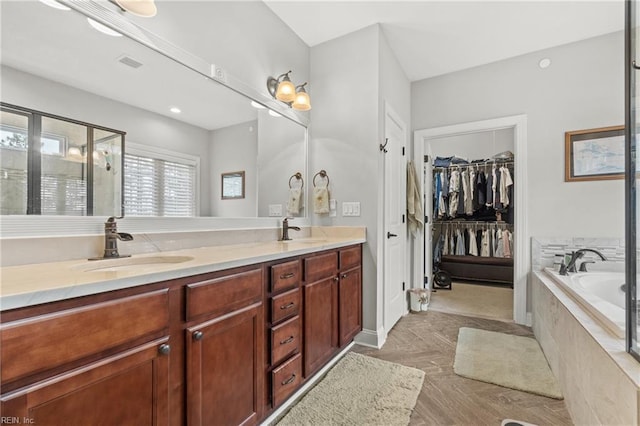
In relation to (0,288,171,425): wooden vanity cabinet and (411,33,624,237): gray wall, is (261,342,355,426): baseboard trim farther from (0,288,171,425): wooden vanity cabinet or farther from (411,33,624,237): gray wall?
(411,33,624,237): gray wall

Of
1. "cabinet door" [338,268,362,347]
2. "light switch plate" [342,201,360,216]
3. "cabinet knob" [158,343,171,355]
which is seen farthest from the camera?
"light switch plate" [342,201,360,216]

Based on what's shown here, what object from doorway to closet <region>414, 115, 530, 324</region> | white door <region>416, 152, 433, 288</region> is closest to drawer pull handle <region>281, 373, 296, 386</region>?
doorway to closet <region>414, 115, 530, 324</region>

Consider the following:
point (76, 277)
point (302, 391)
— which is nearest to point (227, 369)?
point (76, 277)

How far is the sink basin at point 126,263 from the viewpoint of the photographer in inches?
45.4

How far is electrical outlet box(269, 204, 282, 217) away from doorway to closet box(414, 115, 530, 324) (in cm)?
191

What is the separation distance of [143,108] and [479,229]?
502cm

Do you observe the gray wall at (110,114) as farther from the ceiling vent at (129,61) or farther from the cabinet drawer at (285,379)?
the cabinet drawer at (285,379)

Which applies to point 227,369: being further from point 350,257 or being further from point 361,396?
point 350,257

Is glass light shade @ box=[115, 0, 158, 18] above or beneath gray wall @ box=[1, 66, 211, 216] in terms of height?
above

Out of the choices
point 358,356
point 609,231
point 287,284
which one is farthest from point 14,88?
point 609,231

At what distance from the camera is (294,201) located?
262 cm

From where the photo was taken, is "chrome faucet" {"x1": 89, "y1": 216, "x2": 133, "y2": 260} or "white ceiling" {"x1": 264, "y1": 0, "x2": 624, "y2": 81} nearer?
"chrome faucet" {"x1": 89, "y1": 216, "x2": 133, "y2": 260}

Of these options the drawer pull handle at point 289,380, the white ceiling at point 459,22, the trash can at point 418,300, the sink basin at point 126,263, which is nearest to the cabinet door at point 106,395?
the sink basin at point 126,263

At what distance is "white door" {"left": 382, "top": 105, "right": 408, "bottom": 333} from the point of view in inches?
106
